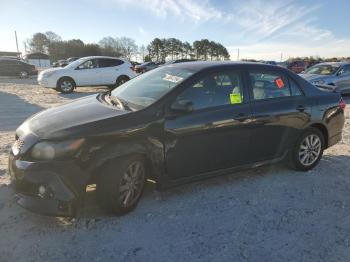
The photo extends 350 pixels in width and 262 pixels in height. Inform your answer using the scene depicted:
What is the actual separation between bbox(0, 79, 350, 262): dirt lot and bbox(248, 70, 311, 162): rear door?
53 cm

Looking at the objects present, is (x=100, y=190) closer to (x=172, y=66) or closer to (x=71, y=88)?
(x=172, y=66)

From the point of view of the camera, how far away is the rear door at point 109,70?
16438mm

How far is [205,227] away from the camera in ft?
12.1

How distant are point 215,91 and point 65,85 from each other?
1238cm

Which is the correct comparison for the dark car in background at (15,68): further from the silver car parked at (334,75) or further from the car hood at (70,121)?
the car hood at (70,121)

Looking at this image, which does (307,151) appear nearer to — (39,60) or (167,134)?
(167,134)

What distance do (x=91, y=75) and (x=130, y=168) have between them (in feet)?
43.1

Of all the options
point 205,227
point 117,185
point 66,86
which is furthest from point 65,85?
point 205,227

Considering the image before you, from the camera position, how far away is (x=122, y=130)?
3668 millimetres

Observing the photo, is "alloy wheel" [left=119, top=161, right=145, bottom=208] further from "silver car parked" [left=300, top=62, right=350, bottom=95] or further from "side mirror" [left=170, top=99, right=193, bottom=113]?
"silver car parked" [left=300, top=62, right=350, bottom=95]

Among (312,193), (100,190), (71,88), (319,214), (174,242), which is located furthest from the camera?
(71,88)

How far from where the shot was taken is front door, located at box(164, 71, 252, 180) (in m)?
4.03

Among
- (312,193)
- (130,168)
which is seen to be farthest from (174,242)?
(312,193)

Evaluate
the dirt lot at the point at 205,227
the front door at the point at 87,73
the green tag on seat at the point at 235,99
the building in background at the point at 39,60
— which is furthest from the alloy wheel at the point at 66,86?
the building in background at the point at 39,60
